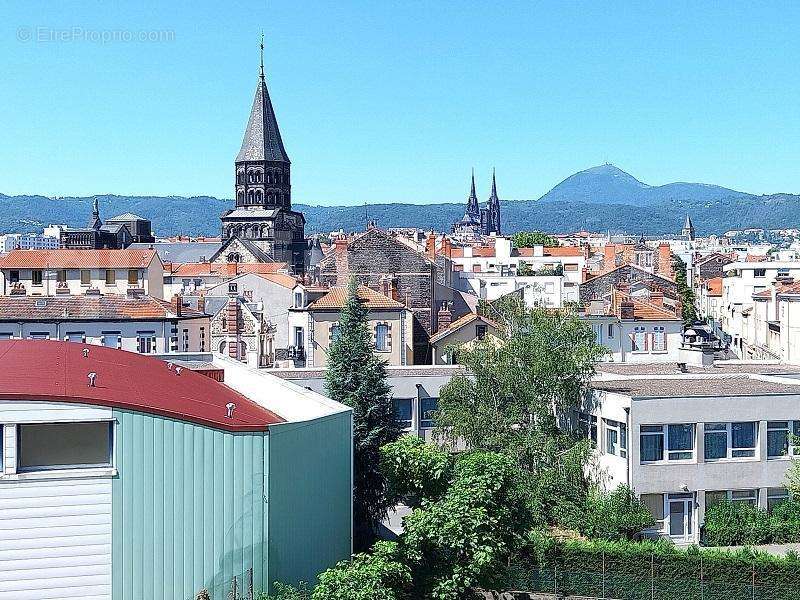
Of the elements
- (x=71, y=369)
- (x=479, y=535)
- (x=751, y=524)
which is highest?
(x=71, y=369)

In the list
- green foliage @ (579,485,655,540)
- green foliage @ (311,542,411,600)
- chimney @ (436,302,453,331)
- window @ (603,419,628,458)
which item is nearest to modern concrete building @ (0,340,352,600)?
green foliage @ (311,542,411,600)

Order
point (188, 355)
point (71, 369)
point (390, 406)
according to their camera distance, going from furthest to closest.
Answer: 1. point (188, 355)
2. point (390, 406)
3. point (71, 369)

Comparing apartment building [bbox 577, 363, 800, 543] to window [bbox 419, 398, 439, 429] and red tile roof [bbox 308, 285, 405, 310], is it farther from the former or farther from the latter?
red tile roof [bbox 308, 285, 405, 310]

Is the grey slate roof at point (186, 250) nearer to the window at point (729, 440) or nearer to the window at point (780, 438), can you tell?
the window at point (729, 440)

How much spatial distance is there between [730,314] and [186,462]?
68.6 m

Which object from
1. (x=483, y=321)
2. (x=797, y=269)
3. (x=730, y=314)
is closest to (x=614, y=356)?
(x=483, y=321)

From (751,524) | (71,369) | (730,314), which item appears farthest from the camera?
(730,314)

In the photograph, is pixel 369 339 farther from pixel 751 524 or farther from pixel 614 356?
pixel 614 356

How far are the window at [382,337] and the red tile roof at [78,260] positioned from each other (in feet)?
89.2

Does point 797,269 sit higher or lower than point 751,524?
higher

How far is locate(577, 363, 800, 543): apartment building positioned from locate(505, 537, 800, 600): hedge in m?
4.93

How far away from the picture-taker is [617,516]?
32500mm

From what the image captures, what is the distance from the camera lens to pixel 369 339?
1512 inches

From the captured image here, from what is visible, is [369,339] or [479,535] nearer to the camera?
[479,535]
